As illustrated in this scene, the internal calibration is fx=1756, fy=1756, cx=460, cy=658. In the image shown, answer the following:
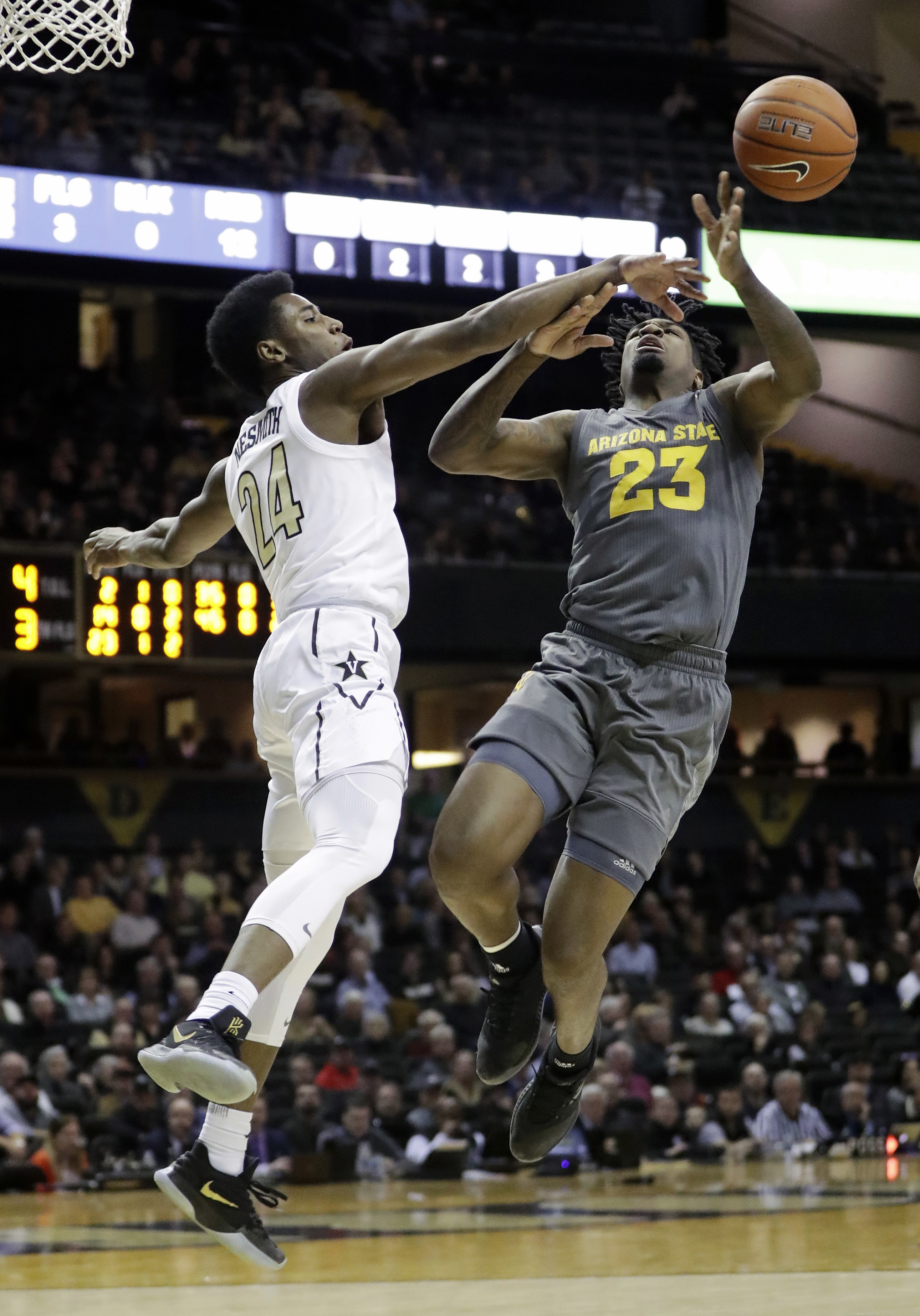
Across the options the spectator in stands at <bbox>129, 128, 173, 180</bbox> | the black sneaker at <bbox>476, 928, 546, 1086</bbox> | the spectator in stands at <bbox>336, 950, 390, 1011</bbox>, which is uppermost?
the spectator in stands at <bbox>129, 128, 173, 180</bbox>

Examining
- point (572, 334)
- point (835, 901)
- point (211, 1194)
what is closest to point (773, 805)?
point (835, 901)

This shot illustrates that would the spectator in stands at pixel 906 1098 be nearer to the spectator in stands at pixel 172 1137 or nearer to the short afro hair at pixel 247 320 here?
the spectator in stands at pixel 172 1137

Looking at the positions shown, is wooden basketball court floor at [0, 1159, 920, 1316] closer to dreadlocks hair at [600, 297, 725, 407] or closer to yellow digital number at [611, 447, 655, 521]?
yellow digital number at [611, 447, 655, 521]


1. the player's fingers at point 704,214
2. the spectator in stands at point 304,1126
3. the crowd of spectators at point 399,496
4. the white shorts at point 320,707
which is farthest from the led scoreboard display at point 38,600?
the player's fingers at point 704,214

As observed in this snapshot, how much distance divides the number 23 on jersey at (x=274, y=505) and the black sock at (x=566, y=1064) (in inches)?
72.6

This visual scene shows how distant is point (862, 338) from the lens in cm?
2164

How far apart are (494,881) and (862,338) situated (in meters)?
17.6

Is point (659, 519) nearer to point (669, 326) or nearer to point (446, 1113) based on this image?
point (669, 326)

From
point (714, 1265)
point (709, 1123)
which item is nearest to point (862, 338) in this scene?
point (709, 1123)

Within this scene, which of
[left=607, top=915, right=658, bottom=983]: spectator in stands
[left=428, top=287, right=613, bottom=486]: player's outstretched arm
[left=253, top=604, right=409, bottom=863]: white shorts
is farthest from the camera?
[left=607, top=915, right=658, bottom=983]: spectator in stands

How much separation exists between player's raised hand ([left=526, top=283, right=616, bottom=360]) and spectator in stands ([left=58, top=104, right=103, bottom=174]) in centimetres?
1197

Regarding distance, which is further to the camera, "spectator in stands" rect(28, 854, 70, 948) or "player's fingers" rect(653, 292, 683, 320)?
"spectator in stands" rect(28, 854, 70, 948)

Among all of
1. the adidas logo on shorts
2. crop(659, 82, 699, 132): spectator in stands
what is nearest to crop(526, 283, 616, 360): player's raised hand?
the adidas logo on shorts

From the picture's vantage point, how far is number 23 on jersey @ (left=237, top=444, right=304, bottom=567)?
207 inches
